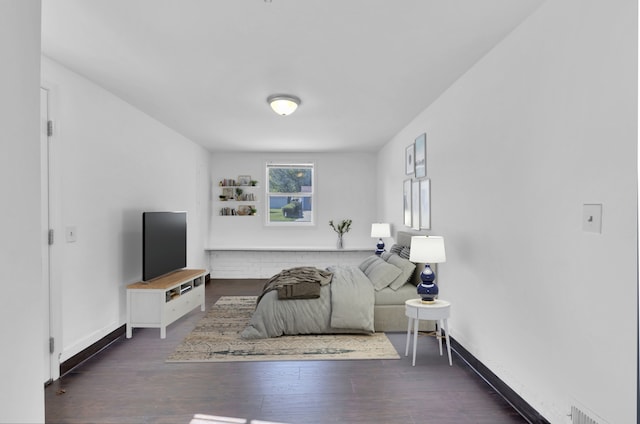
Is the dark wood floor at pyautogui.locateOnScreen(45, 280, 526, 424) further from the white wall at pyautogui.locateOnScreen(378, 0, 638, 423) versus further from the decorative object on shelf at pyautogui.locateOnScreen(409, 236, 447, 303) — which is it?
the decorative object on shelf at pyautogui.locateOnScreen(409, 236, 447, 303)

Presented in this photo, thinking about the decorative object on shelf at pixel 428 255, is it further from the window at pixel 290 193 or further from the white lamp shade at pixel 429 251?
the window at pixel 290 193

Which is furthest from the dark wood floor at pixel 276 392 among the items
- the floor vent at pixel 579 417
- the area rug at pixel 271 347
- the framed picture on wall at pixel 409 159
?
the framed picture on wall at pixel 409 159

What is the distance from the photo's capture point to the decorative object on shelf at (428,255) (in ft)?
10.6

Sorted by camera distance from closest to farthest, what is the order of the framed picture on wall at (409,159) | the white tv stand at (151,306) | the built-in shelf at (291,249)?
the white tv stand at (151,306) < the framed picture on wall at (409,159) < the built-in shelf at (291,249)

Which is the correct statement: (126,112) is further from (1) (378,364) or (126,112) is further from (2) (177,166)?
(1) (378,364)

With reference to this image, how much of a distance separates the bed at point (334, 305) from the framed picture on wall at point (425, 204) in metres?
0.50

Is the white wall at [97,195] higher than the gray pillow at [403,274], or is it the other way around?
the white wall at [97,195]

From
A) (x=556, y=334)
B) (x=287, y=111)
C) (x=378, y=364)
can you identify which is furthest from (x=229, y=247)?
(x=556, y=334)

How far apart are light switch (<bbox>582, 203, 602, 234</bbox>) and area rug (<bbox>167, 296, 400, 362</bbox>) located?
6.68 ft

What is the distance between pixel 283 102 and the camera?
3.72 m

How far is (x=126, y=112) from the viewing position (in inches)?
157

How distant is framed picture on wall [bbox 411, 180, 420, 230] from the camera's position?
4.54 metres

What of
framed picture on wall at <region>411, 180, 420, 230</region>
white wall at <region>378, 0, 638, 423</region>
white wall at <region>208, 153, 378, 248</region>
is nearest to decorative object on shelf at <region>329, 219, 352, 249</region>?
white wall at <region>208, 153, 378, 248</region>

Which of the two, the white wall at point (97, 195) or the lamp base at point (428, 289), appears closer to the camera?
the white wall at point (97, 195)
